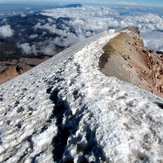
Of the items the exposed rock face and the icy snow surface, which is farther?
the exposed rock face

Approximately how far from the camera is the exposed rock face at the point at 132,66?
18497mm

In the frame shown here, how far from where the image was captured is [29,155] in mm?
6102

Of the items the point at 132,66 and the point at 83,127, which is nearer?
the point at 83,127

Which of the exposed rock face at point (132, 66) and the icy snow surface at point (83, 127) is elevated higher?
the icy snow surface at point (83, 127)

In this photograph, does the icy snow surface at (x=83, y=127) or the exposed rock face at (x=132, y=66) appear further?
the exposed rock face at (x=132, y=66)

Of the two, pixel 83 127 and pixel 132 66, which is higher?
pixel 83 127

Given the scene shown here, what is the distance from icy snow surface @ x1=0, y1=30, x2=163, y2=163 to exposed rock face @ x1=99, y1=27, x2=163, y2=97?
821cm

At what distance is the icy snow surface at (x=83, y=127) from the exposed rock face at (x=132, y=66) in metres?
8.21

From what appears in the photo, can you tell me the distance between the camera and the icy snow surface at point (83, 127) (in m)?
5.05

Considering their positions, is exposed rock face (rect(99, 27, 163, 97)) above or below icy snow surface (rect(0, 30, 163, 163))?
below

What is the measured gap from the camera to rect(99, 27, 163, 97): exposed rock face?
1850 cm

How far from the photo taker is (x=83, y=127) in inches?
249

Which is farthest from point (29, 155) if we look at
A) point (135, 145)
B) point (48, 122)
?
point (135, 145)

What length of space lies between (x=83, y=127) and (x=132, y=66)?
791 inches
